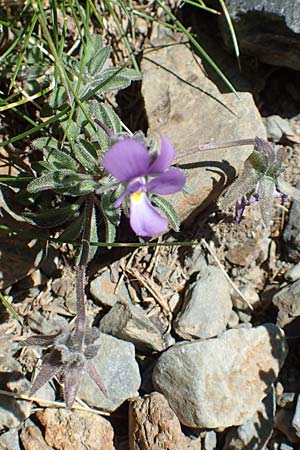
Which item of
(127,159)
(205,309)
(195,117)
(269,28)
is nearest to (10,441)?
(205,309)

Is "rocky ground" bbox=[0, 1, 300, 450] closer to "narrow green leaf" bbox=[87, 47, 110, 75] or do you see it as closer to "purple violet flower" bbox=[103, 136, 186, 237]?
"narrow green leaf" bbox=[87, 47, 110, 75]

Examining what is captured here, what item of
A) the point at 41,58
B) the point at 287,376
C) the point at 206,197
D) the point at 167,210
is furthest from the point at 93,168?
the point at 287,376

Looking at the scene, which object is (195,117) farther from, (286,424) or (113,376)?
(286,424)

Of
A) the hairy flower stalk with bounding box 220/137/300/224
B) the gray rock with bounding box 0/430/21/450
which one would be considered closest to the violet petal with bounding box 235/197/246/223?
the hairy flower stalk with bounding box 220/137/300/224

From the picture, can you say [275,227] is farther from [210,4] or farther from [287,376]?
[210,4]

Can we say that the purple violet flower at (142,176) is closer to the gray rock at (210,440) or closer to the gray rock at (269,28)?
the gray rock at (210,440)

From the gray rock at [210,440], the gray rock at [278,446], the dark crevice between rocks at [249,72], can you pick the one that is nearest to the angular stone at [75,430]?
the gray rock at [210,440]
